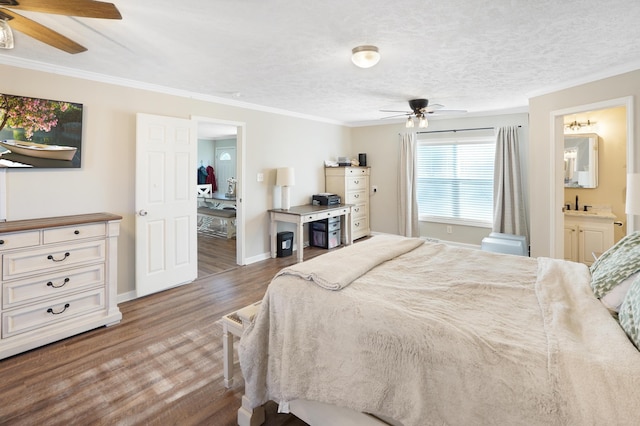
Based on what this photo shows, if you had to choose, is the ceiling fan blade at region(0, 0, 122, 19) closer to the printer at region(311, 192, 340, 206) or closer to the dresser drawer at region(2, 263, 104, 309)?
the dresser drawer at region(2, 263, 104, 309)

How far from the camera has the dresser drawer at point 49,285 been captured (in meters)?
2.44

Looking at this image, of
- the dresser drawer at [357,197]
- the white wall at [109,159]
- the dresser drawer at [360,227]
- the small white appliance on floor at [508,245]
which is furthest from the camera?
the dresser drawer at [360,227]

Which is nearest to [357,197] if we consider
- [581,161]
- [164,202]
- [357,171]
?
[357,171]

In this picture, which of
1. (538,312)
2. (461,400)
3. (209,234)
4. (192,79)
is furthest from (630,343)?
(209,234)

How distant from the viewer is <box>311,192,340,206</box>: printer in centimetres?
555

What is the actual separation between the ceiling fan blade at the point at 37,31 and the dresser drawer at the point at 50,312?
77.2 inches

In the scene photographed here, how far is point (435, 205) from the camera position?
6.02 m

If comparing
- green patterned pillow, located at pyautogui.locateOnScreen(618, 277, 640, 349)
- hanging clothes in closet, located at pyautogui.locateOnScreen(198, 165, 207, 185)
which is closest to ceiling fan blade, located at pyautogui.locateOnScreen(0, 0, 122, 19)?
green patterned pillow, located at pyautogui.locateOnScreen(618, 277, 640, 349)

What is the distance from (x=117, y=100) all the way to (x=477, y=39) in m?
3.42

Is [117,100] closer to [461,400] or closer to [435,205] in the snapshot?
[461,400]

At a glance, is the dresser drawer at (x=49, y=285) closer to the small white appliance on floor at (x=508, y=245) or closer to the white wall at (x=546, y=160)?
the small white appliance on floor at (x=508, y=245)

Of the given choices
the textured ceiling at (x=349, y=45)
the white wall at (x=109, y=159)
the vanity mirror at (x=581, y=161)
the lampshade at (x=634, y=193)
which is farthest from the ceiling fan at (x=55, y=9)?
the vanity mirror at (x=581, y=161)

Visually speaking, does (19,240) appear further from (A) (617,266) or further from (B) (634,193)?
(B) (634,193)

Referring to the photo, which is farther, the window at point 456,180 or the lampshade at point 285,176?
the window at point 456,180
